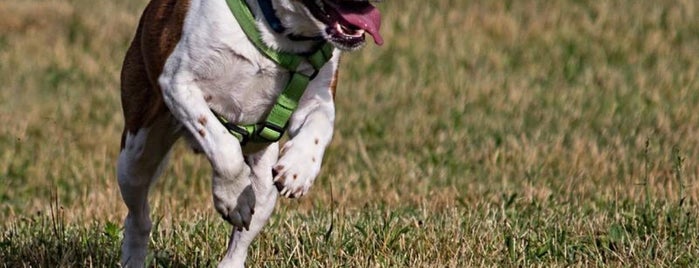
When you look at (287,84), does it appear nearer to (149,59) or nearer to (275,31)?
(275,31)

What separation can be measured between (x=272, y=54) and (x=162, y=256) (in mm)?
1359

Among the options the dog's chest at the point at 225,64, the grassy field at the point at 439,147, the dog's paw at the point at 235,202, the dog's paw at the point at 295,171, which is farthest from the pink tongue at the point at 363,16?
the grassy field at the point at 439,147

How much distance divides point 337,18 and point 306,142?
44 centimetres

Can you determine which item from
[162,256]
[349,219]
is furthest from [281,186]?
[349,219]

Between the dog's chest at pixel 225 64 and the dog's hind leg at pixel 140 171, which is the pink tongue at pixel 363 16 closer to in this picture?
the dog's chest at pixel 225 64

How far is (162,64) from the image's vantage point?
5305 millimetres

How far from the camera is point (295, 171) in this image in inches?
193

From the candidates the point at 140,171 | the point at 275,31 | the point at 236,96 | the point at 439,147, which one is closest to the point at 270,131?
the point at 236,96

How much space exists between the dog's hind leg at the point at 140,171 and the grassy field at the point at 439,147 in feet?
0.37

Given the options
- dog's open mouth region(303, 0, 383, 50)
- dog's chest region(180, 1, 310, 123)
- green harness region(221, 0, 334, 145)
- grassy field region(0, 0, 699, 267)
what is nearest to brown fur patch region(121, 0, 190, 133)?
dog's chest region(180, 1, 310, 123)

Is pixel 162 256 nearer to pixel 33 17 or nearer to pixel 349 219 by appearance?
pixel 349 219

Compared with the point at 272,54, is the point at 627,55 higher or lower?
lower

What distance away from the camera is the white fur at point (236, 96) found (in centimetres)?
498

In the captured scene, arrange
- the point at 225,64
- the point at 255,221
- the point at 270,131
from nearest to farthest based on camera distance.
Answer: the point at 225,64, the point at 270,131, the point at 255,221
